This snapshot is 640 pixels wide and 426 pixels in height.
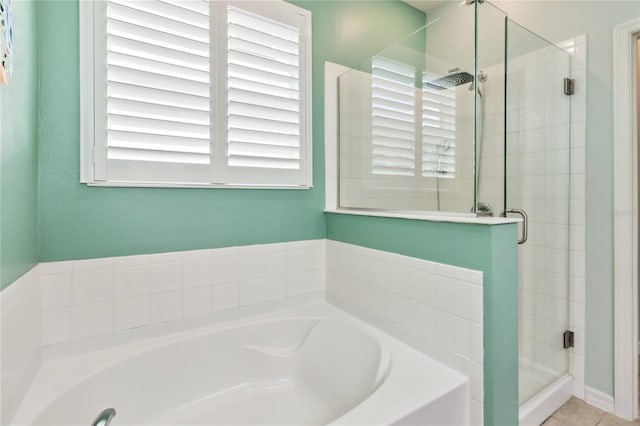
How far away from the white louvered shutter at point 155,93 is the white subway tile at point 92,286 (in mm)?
452

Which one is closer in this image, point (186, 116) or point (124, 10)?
point (124, 10)

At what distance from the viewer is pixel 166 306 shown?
1607mm

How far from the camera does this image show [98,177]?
4.74ft

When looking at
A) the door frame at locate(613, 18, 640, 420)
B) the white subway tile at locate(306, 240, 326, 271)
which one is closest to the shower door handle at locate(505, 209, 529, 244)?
the door frame at locate(613, 18, 640, 420)

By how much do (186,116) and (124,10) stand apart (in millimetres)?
535

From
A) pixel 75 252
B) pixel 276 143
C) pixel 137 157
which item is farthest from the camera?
pixel 276 143

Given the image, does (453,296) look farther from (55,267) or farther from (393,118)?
(55,267)

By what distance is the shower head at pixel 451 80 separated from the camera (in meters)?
1.68

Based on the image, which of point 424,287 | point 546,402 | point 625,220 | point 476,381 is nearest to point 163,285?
point 424,287

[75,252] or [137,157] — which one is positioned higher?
[137,157]

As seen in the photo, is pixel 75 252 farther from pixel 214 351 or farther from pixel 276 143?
pixel 276 143

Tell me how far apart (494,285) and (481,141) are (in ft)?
2.21

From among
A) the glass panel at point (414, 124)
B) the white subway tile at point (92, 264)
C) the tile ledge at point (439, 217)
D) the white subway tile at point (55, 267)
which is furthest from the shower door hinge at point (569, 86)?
the white subway tile at point (55, 267)

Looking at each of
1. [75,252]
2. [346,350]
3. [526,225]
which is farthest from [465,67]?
[75,252]
